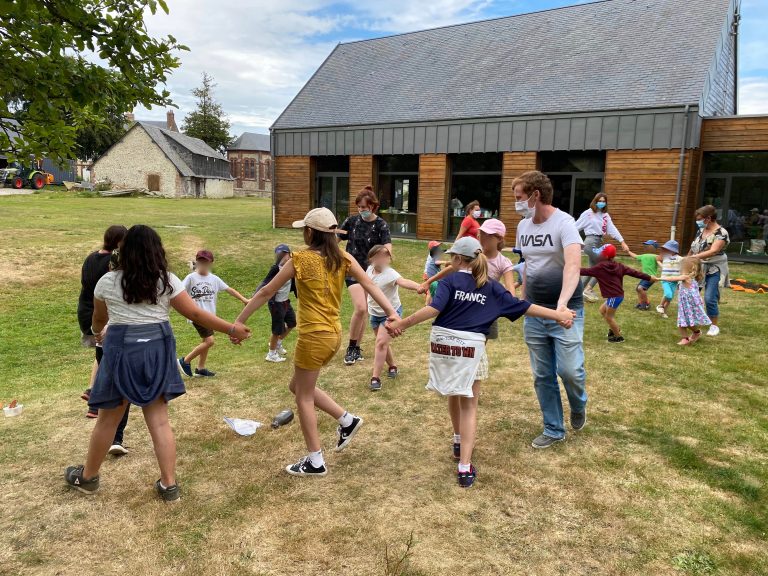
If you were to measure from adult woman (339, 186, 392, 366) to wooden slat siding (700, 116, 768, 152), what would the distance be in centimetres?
1365

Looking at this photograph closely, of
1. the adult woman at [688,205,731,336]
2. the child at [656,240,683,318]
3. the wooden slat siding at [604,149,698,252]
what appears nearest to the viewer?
the adult woman at [688,205,731,336]

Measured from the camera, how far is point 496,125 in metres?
18.3

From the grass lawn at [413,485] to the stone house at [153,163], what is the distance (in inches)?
1822

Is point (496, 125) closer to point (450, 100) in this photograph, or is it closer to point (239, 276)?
point (450, 100)

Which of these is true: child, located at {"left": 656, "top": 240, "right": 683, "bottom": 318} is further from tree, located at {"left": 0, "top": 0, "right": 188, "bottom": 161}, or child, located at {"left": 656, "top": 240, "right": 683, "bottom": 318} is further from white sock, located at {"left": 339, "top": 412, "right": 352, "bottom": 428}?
tree, located at {"left": 0, "top": 0, "right": 188, "bottom": 161}

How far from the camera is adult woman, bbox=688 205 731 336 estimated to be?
7660 mm

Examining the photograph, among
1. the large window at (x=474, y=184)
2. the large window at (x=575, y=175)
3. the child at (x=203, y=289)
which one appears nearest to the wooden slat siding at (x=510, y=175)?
the large window at (x=575, y=175)

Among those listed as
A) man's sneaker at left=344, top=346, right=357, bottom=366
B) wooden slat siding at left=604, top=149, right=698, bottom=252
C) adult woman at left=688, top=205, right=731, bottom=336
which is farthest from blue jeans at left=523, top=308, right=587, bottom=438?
wooden slat siding at left=604, top=149, right=698, bottom=252

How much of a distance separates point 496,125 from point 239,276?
9.91m

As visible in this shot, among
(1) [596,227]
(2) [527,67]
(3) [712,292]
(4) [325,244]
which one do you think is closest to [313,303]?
(4) [325,244]

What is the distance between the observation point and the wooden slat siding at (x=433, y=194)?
19875mm

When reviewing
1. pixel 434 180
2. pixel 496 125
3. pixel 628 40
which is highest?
pixel 628 40

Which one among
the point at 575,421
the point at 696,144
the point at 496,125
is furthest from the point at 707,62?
the point at 575,421

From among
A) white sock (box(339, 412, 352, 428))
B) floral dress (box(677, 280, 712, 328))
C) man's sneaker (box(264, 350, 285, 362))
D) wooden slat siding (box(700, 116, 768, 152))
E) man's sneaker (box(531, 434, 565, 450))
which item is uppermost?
wooden slat siding (box(700, 116, 768, 152))
